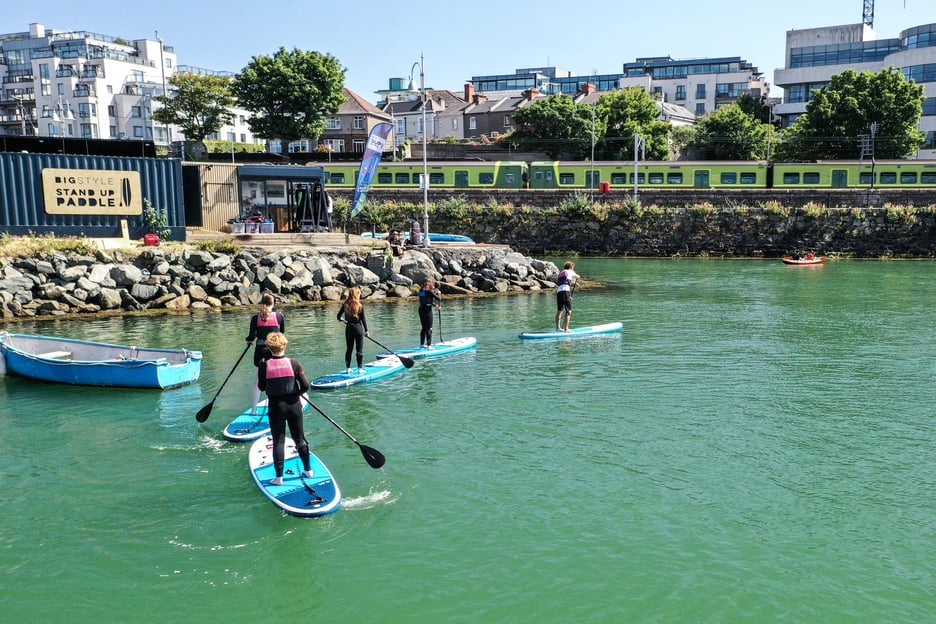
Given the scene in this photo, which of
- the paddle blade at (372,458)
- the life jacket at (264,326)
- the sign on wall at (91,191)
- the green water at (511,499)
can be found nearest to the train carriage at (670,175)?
the sign on wall at (91,191)

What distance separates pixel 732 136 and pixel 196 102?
54406 millimetres

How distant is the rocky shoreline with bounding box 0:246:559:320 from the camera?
27797mm

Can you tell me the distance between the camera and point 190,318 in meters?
27.1

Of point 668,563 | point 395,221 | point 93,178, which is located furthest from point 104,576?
point 395,221

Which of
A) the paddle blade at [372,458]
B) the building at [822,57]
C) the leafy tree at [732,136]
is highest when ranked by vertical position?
the building at [822,57]

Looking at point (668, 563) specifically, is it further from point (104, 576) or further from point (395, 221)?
point (395, 221)

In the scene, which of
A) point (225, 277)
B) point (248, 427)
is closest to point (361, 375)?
point (248, 427)

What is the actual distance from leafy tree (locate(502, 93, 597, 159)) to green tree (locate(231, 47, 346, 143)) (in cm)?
2015

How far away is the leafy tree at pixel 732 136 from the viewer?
261ft

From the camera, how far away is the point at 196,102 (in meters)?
71.0

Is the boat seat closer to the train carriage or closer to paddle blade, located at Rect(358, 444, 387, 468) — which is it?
paddle blade, located at Rect(358, 444, 387, 468)

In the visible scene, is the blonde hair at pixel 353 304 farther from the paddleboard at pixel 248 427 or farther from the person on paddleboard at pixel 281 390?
the person on paddleboard at pixel 281 390

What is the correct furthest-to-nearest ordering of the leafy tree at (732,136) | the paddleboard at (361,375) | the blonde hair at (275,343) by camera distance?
the leafy tree at (732,136), the paddleboard at (361,375), the blonde hair at (275,343)

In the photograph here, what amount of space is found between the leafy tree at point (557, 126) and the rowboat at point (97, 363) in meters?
65.4
